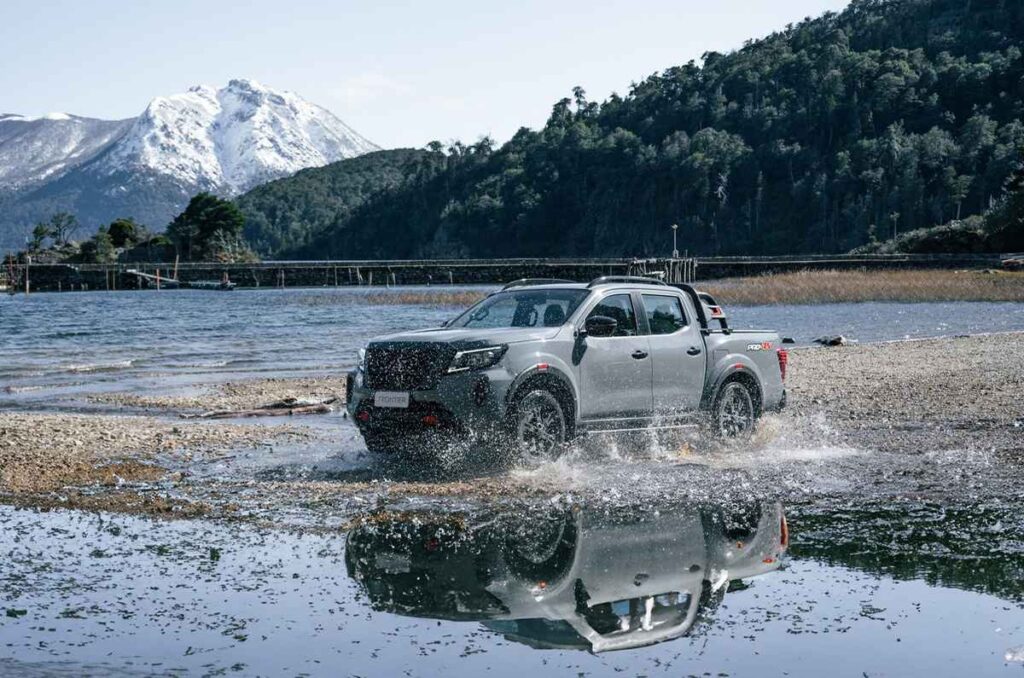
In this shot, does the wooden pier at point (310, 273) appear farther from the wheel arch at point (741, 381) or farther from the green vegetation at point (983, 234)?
the wheel arch at point (741, 381)

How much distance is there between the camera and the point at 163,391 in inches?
862

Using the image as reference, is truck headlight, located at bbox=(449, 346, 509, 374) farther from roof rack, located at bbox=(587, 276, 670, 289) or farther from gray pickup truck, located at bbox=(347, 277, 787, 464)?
roof rack, located at bbox=(587, 276, 670, 289)

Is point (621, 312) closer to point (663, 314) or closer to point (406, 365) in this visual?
point (663, 314)

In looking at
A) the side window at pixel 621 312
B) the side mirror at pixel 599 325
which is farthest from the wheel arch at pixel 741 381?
the side mirror at pixel 599 325

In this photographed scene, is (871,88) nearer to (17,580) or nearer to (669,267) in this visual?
(669,267)

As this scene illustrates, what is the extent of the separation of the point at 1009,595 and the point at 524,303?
6389 millimetres

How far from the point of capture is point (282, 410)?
17234mm

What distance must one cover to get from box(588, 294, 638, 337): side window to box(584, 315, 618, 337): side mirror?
7.3 inches

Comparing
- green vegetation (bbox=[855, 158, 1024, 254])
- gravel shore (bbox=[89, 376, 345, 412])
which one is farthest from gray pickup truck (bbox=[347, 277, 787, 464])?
green vegetation (bbox=[855, 158, 1024, 254])

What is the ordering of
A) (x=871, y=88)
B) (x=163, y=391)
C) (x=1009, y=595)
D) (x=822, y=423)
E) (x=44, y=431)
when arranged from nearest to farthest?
(x=1009, y=595) < (x=44, y=431) < (x=822, y=423) < (x=163, y=391) < (x=871, y=88)

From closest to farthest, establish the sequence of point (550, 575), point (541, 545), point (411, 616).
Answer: point (411, 616) < point (550, 575) < point (541, 545)

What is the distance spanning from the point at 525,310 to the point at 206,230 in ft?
532

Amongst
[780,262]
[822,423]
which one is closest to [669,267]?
[780,262]

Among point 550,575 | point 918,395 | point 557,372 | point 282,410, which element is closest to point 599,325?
point 557,372
